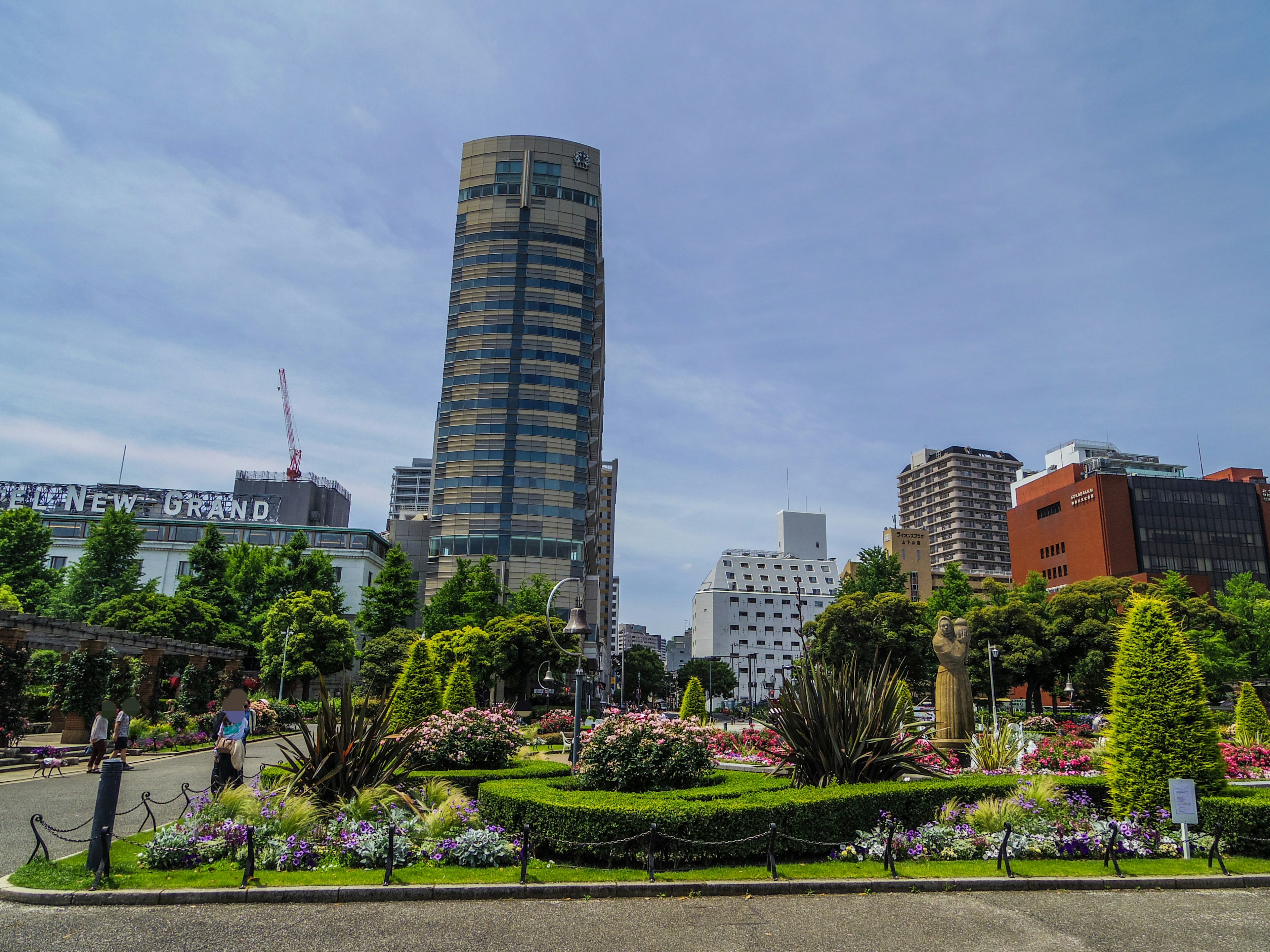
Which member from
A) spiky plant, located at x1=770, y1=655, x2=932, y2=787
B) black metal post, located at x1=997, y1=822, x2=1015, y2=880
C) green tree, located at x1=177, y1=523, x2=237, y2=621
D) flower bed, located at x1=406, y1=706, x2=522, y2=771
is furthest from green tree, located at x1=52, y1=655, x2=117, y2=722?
green tree, located at x1=177, y1=523, x2=237, y2=621

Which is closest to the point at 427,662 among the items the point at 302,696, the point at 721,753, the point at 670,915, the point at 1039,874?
the point at 721,753

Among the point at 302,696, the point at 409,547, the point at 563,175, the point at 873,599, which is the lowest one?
the point at 302,696

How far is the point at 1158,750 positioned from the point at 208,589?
65412 millimetres

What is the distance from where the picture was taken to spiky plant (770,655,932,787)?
1409cm

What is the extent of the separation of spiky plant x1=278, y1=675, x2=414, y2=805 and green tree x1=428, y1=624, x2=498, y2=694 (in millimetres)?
32591

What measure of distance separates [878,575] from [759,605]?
86.1 m

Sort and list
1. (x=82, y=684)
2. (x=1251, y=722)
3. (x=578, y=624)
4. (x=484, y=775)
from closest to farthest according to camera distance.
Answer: (x=484, y=775), (x=578, y=624), (x=1251, y=722), (x=82, y=684)

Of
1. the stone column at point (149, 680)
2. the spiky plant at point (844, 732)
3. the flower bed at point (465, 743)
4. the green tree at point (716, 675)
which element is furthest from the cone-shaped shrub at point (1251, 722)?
the green tree at point (716, 675)

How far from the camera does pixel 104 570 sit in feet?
211

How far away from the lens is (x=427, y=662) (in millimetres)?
22406

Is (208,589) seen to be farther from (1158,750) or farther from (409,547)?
(1158,750)

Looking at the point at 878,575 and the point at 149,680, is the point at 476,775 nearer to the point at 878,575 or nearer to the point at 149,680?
the point at 149,680

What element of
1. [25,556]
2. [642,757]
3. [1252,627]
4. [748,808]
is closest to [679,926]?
[748,808]

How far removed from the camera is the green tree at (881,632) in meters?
54.8
